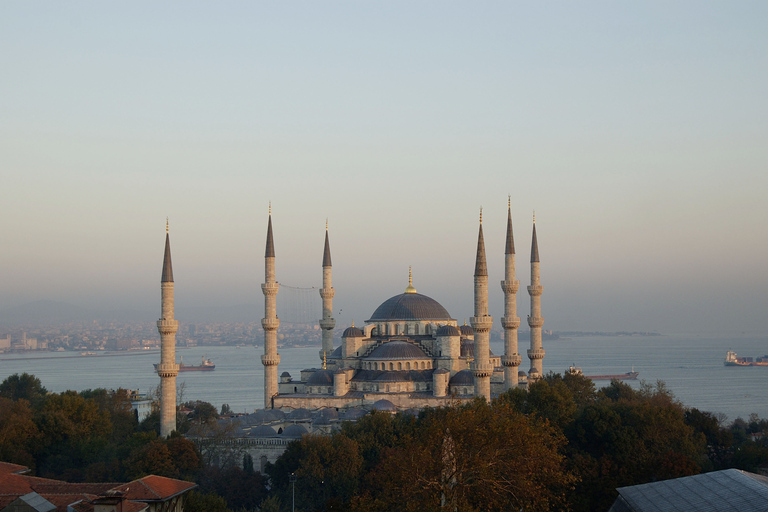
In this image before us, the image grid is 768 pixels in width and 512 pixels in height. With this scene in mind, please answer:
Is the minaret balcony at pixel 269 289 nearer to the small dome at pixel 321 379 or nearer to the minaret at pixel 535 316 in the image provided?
the small dome at pixel 321 379

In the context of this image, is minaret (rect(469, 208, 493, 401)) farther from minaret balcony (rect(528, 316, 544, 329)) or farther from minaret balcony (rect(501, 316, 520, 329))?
minaret balcony (rect(528, 316, 544, 329))

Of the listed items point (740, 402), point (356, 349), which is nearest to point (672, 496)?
point (356, 349)

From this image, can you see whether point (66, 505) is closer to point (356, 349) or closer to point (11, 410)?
point (11, 410)

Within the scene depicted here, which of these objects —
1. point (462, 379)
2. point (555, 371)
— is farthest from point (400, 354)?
point (555, 371)

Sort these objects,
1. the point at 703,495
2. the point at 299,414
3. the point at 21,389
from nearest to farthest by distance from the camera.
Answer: the point at 703,495 < the point at 299,414 < the point at 21,389

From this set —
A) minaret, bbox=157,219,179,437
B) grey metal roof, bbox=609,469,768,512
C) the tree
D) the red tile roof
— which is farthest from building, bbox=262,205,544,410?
the red tile roof

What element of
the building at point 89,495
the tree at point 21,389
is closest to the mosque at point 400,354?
the tree at point 21,389

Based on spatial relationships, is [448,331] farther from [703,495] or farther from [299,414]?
[703,495]
